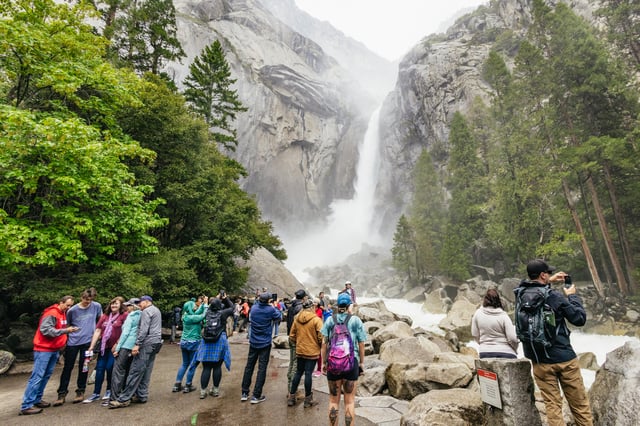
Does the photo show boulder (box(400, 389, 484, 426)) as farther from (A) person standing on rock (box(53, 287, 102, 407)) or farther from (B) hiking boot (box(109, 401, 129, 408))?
(A) person standing on rock (box(53, 287, 102, 407))

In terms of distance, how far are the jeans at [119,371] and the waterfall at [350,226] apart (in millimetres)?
54559

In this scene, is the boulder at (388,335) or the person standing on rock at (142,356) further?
the boulder at (388,335)

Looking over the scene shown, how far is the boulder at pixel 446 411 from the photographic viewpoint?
3936mm

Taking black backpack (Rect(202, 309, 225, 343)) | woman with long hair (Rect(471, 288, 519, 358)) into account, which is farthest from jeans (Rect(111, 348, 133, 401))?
woman with long hair (Rect(471, 288, 519, 358))

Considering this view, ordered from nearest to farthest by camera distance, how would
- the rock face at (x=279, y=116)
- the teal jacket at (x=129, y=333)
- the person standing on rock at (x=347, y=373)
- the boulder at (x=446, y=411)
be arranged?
the person standing on rock at (x=347, y=373) < the boulder at (x=446, y=411) < the teal jacket at (x=129, y=333) < the rock face at (x=279, y=116)

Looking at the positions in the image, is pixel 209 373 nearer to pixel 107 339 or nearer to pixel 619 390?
pixel 107 339

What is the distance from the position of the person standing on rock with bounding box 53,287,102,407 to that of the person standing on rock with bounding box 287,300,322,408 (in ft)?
12.5

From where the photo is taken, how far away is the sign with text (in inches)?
125

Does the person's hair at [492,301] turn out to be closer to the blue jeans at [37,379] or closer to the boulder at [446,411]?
the boulder at [446,411]

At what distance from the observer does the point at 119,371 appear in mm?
5246

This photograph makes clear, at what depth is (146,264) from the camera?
10938 millimetres

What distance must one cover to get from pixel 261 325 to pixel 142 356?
213cm

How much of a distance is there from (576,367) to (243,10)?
251 feet

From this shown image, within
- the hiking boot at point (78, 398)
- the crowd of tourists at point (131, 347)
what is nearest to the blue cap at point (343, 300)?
the crowd of tourists at point (131, 347)
